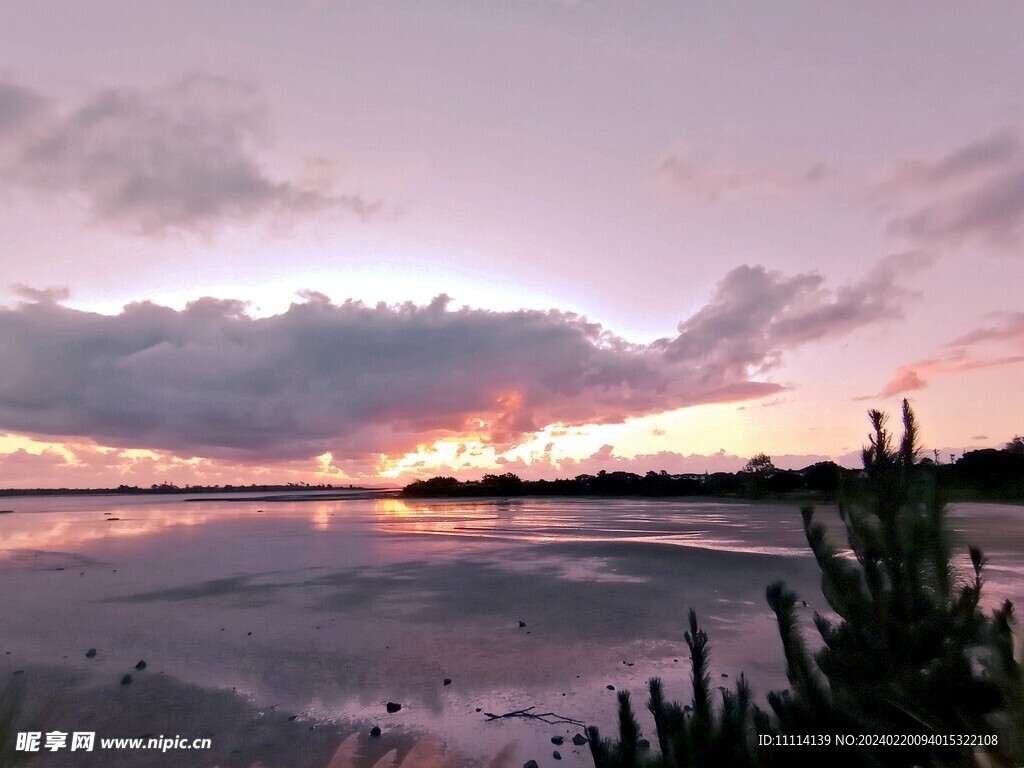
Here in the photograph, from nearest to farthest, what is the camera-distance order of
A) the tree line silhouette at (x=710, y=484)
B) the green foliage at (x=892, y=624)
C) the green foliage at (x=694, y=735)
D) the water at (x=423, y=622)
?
the green foliage at (x=892, y=624), the green foliage at (x=694, y=735), the water at (x=423, y=622), the tree line silhouette at (x=710, y=484)

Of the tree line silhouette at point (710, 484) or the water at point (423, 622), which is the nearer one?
the water at point (423, 622)

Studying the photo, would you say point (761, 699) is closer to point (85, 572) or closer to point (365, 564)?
point (365, 564)

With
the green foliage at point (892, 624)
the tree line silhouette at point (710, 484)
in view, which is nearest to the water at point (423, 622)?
the green foliage at point (892, 624)

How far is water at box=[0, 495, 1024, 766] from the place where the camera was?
8547 mm

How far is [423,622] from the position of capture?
12766mm

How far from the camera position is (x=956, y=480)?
3873 millimetres

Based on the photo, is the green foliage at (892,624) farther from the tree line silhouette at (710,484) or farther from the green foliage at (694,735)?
the tree line silhouette at (710,484)

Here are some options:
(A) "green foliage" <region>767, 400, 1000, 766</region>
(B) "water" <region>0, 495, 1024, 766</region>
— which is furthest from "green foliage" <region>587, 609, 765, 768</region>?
(B) "water" <region>0, 495, 1024, 766</region>

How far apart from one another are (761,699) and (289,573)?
15894 mm

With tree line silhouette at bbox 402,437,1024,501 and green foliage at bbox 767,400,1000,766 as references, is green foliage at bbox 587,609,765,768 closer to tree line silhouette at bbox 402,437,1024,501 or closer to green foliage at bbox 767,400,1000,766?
green foliage at bbox 767,400,1000,766

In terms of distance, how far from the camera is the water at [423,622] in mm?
8547

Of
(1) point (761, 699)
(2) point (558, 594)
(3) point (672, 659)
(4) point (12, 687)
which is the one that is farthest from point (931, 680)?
(2) point (558, 594)

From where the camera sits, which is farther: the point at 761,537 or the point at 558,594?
the point at 761,537

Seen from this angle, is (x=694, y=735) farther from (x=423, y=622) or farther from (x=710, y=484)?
(x=710, y=484)
